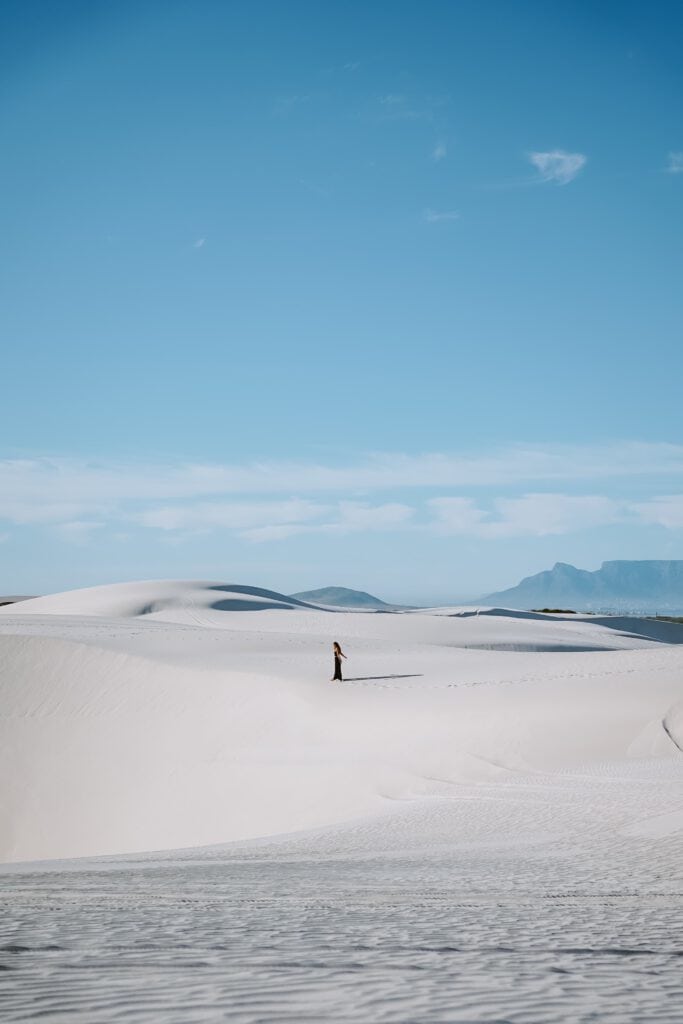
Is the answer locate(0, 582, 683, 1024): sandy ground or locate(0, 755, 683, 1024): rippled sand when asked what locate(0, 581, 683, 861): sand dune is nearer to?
locate(0, 582, 683, 1024): sandy ground

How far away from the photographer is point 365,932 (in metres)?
5.73

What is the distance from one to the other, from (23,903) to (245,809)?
11.7m

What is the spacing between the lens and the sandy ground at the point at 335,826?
449 centimetres

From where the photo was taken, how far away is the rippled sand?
4125 mm

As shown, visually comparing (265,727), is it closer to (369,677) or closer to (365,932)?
(369,677)

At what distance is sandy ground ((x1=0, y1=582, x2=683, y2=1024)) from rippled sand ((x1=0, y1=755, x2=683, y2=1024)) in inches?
1.0

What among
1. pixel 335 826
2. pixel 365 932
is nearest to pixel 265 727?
pixel 335 826

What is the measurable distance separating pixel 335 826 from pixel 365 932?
25.9 ft

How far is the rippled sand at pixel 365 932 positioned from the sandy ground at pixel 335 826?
25 millimetres

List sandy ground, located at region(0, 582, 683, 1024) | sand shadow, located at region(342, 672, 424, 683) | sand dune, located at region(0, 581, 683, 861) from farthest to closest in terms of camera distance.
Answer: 1. sand shadow, located at region(342, 672, 424, 683)
2. sand dune, located at region(0, 581, 683, 861)
3. sandy ground, located at region(0, 582, 683, 1024)

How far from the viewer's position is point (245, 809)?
17.8 metres

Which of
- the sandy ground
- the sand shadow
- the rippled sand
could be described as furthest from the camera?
the sand shadow

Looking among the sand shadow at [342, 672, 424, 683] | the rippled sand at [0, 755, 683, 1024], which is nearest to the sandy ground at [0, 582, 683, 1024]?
the rippled sand at [0, 755, 683, 1024]

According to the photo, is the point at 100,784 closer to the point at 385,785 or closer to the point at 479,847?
the point at 385,785
